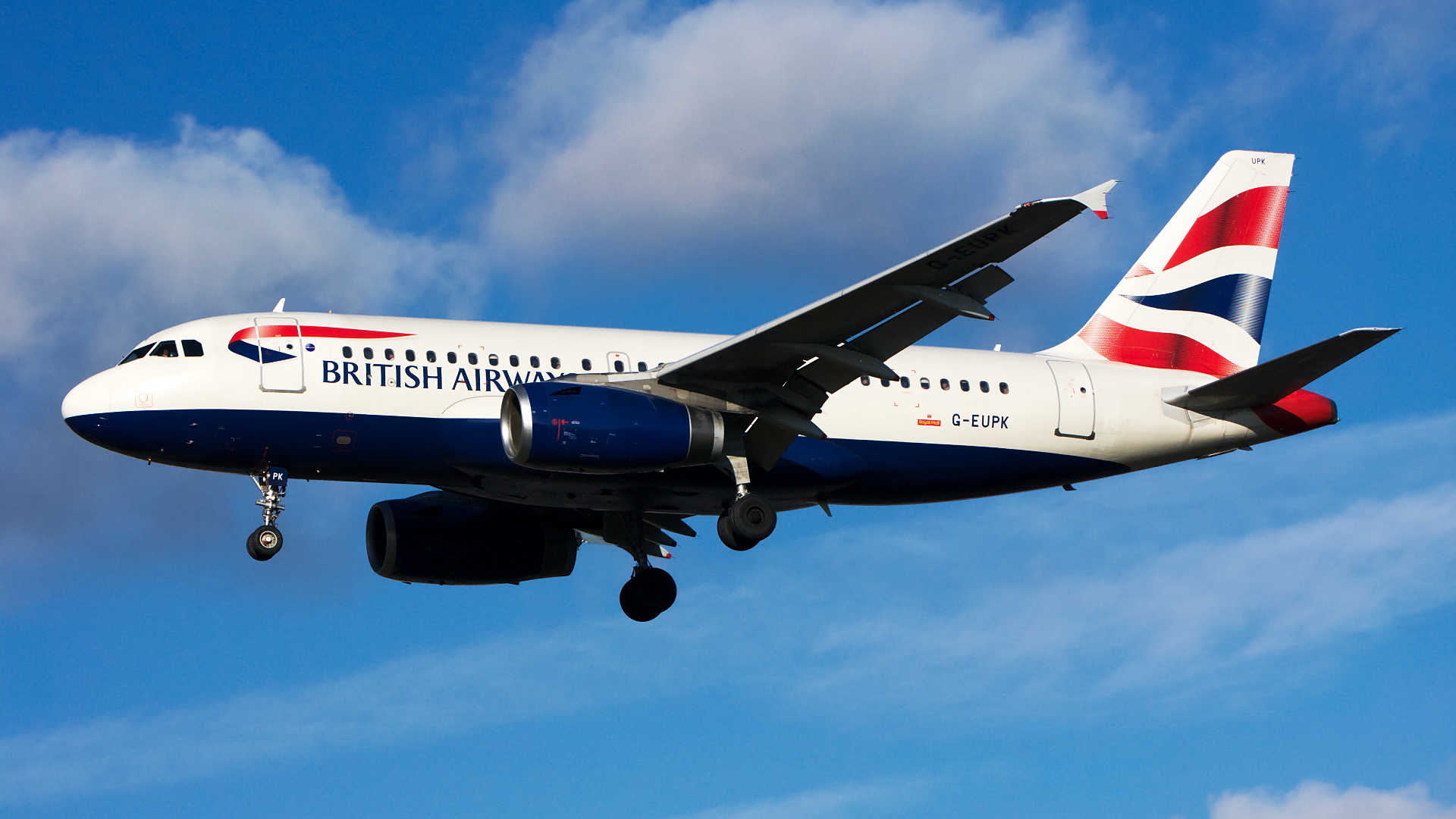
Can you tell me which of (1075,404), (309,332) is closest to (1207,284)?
(1075,404)

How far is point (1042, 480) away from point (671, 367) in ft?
27.1

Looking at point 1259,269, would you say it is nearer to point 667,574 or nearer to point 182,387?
point 667,574

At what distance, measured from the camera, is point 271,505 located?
26578 millimetres

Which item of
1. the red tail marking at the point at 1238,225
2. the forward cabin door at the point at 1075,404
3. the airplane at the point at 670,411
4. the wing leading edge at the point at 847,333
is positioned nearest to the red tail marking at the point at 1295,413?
the airplane at the point at 670,411

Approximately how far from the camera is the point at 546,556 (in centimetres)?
3222

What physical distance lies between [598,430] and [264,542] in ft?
19.4

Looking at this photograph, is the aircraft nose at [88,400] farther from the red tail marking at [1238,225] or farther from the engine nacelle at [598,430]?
the red tail marking at [1238,225]

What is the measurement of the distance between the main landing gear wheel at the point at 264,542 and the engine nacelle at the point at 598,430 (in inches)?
162

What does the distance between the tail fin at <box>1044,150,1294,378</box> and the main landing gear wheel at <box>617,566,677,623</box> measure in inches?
353

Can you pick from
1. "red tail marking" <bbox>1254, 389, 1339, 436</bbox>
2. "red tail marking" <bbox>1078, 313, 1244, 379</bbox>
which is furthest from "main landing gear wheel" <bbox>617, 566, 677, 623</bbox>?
"red tail marking" <bbox>1254, 389, 1339, 436</bbox>

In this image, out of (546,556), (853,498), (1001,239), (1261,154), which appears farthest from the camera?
(1261,154)

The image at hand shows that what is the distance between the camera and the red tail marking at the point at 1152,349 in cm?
3238

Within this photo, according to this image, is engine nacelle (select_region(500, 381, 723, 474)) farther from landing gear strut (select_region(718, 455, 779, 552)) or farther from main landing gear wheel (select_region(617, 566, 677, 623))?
main landing gear wheel (select_region(617, 566, 677, 623))

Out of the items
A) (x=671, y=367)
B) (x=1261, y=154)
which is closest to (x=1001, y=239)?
(x=671, y=367)
